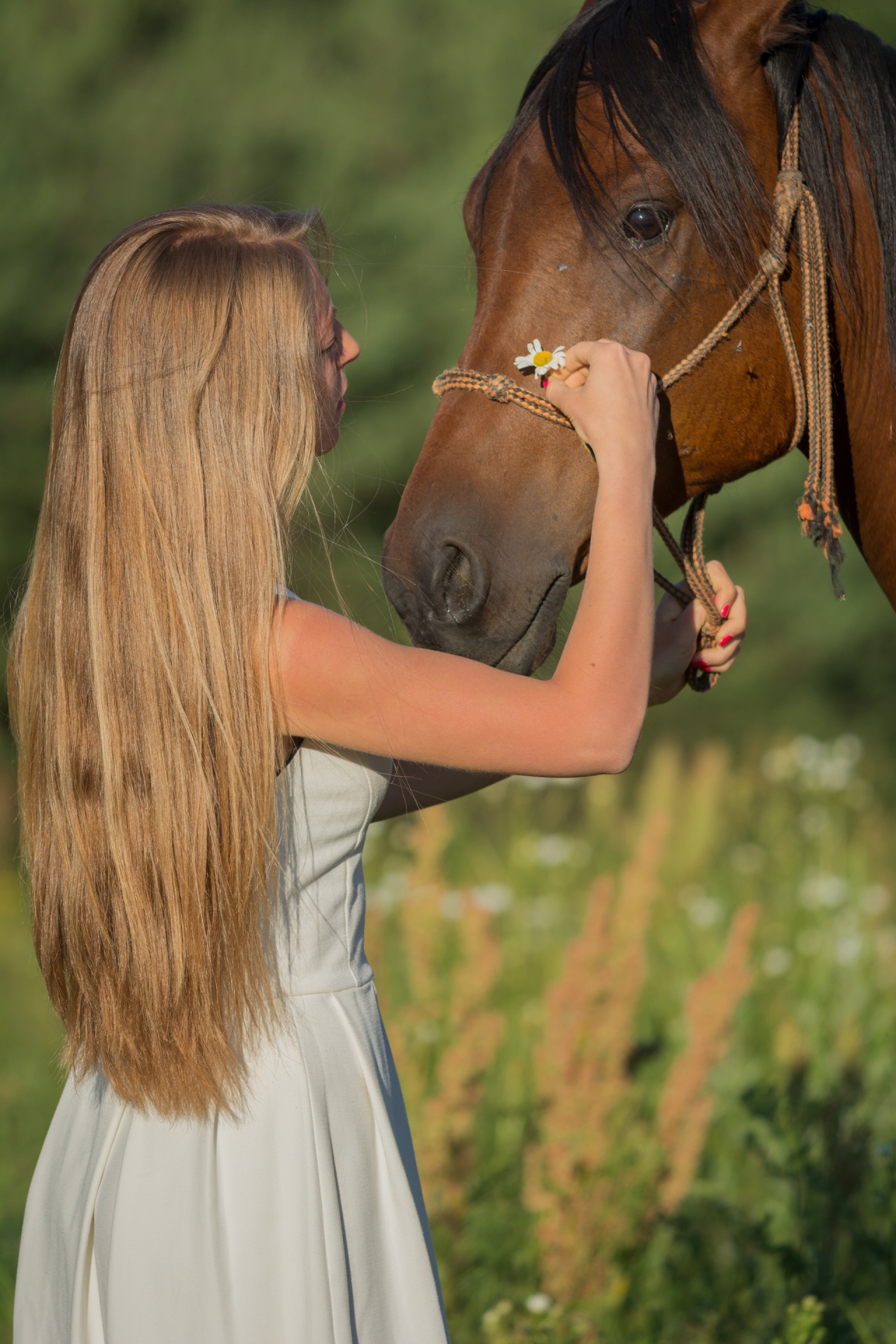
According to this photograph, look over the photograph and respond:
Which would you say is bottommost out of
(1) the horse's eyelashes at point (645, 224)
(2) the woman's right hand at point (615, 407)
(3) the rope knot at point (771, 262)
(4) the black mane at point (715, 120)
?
(2) the woman's right hand at point (615, 407)

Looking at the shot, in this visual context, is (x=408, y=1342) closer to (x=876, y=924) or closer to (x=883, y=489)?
(x=883, y=489)

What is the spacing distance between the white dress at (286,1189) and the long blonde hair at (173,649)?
0.06m

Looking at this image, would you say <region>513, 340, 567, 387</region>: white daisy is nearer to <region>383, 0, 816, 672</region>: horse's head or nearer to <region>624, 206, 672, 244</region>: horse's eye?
<region>383, 0, 816, 672</region>: horse's head

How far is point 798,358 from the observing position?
168 centimetres

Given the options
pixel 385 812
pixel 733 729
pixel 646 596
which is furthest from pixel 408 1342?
pixel 733 729

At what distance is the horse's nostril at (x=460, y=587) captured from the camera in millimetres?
1518

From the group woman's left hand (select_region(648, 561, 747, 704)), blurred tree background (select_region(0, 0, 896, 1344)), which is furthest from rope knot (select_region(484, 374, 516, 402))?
blurred tree background (select_region(0, 0, 896, 1344))

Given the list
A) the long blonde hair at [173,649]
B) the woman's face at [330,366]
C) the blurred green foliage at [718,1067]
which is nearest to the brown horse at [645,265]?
the woman's face at [330,366]

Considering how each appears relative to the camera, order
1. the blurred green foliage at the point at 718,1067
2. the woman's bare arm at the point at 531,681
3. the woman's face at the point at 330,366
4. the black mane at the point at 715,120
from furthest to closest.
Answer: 1. the blurred green foliage at the point at 718,1067
2. the black mane at the point at 715,120
3. the woman's face at the point at 330,366
4. the woman's bare arm at the point at 531,681

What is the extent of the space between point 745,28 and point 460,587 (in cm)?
92

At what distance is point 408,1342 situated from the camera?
1.36 metres

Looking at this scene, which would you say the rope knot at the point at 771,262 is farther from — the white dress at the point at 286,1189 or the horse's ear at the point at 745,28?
the white dress at the point at 286,1189

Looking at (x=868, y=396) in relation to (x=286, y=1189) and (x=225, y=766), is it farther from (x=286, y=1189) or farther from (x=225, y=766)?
(x=286, y=1189)

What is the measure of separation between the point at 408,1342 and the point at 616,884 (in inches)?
144
